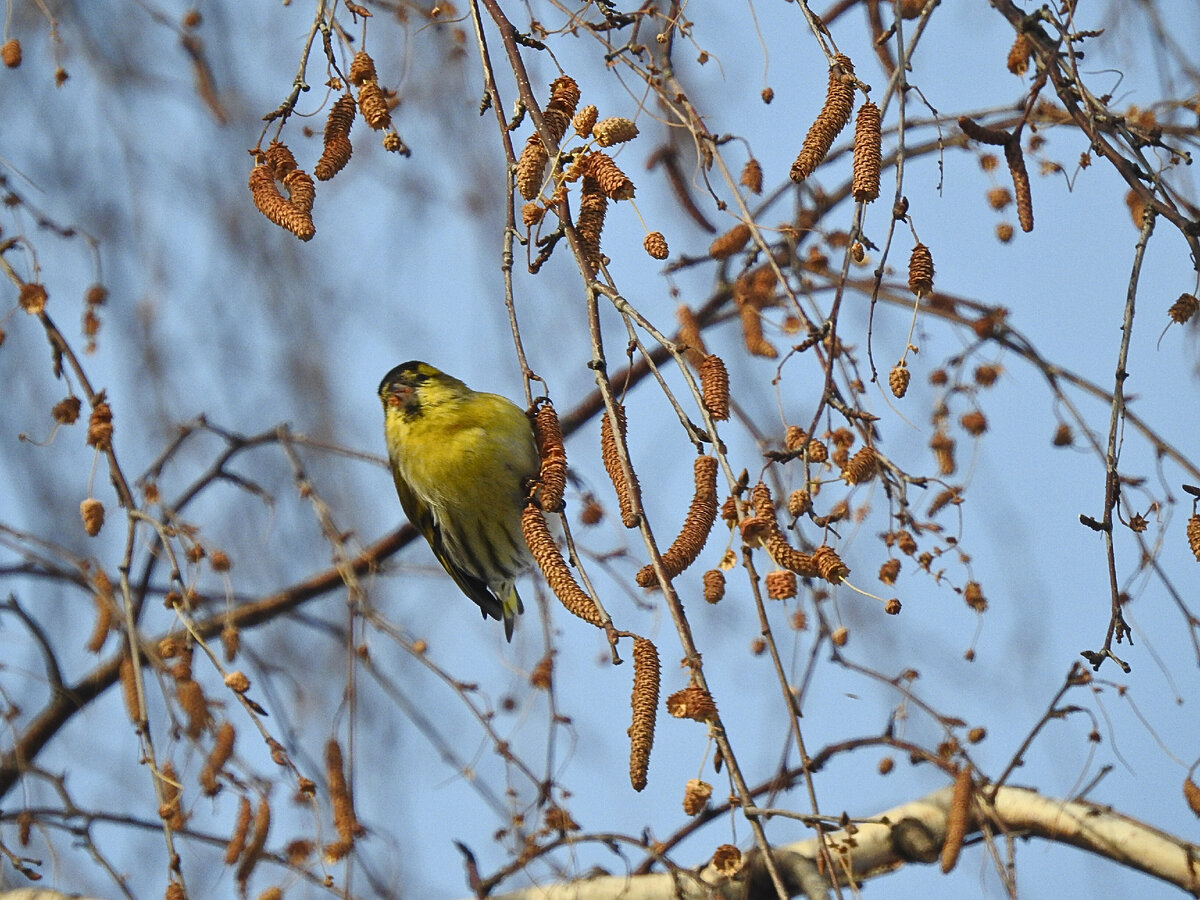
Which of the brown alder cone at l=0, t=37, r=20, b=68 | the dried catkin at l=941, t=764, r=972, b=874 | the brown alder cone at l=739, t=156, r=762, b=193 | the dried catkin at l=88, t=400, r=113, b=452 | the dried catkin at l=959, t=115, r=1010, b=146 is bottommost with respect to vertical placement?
the dried catkin at l=941, t=764, r=972, b=874

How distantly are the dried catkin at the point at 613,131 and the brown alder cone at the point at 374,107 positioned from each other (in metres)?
0.35

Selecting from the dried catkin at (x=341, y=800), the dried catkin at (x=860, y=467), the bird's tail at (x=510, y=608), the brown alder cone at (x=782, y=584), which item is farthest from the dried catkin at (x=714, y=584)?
the bird's tail at (x=510, y=608)

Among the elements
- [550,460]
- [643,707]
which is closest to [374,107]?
[550,460]

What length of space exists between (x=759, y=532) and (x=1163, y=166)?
1.26m

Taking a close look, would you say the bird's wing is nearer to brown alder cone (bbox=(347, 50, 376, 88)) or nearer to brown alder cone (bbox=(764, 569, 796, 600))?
brown alder cone (bbox=(347, 50, 376, 88))

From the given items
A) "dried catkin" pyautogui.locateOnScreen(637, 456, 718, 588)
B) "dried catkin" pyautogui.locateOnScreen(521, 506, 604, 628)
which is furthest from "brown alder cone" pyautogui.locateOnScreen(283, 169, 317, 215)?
"dried catkin" pyautogui.locateOnScreen(637, 456, 718, 588)

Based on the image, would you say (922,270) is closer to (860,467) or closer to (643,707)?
(860,467)

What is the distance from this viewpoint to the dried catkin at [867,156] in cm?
147

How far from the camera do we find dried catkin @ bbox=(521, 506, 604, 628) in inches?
52.9

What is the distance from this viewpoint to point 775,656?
154 centimetres

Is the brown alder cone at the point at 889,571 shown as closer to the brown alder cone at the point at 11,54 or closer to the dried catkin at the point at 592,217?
the dried catkin at the point at 592,217

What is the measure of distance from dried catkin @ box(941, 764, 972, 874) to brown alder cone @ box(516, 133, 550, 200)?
170cm

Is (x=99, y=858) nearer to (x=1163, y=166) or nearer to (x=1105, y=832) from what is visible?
(x=1105, y=832)

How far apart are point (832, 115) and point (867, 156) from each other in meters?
0.07
